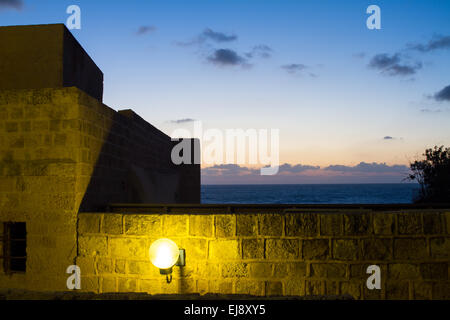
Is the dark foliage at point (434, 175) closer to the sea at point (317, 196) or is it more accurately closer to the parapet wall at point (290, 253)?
the parapet wall at point (290, 253)

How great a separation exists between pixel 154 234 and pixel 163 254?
47cm

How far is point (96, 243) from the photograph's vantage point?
4.58m

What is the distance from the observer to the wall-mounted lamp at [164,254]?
13.3 ft

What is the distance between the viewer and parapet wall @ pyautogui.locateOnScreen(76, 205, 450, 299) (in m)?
4.13

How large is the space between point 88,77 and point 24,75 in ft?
5.95

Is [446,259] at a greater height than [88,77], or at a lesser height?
lesser

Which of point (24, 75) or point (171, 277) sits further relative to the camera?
point (24, 75)

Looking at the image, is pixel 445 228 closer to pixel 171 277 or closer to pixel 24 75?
pixel 171 277

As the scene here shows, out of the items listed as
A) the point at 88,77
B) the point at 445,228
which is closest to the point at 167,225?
the point at 445,228

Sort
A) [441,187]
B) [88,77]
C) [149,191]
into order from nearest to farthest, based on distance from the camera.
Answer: [149,191]
[88,77]
[441,187]

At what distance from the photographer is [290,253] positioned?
13.9 feet

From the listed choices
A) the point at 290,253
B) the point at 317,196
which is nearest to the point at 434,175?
the point at 290,253

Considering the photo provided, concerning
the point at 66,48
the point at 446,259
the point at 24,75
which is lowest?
the point at 446,259

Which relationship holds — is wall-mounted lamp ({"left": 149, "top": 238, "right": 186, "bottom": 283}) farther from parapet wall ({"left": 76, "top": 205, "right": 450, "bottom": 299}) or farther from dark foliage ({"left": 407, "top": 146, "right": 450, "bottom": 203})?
dark foliage ({"left": 407, "top": 146, "right": 450, "bottom": 203})
